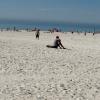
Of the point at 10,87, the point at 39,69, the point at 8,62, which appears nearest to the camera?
the point at 10,87

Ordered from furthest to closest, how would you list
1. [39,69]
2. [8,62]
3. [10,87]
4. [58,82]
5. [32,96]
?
[8,62] → [39,69] → [58,82] → [10,87] → [32,96]

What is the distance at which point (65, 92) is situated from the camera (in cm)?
1180

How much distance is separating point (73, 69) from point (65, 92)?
199 inches

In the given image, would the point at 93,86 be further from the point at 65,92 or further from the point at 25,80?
the point at 25,80

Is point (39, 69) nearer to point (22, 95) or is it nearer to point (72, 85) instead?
point (72, 85)

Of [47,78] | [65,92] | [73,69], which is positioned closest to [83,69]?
[73,69]

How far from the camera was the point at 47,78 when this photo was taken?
562 inches

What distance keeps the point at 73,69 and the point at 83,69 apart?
52 centimetres

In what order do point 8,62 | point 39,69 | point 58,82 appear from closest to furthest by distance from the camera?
point 58,82, point 39,69, point 8,62

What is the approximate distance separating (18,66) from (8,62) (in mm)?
1140

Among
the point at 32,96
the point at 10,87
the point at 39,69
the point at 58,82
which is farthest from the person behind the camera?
the point at 39,69

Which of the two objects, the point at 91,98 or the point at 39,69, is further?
the point at 39,69

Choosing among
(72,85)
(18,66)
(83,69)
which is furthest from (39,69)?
(72,85)

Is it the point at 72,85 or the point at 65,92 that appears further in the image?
the point at 72,85
